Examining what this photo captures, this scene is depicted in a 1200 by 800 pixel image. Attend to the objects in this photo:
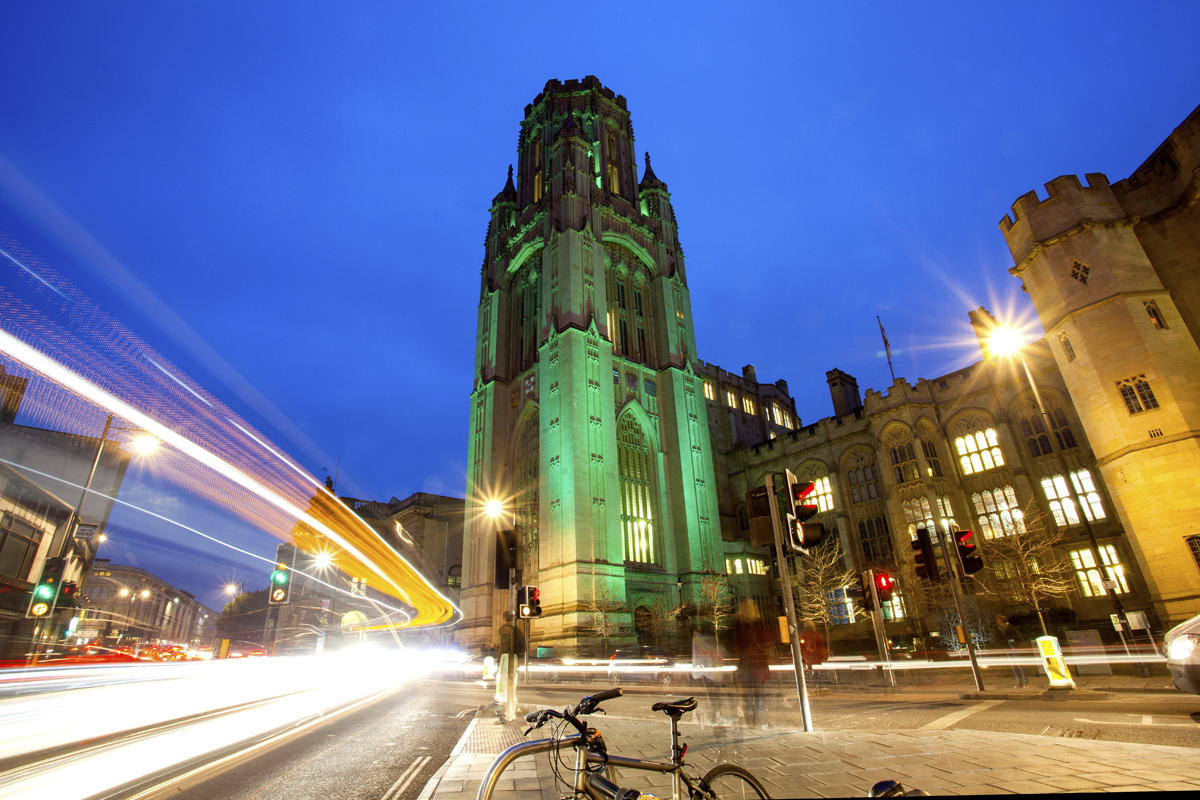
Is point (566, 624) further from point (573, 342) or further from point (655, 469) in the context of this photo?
point (573, 342)

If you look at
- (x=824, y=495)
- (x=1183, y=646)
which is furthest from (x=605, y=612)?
(x=1183, y=646)

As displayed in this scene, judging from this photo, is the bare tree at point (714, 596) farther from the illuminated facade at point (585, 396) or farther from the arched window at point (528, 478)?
the arched window at point (528, 478)

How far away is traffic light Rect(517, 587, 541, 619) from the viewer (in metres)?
12.0

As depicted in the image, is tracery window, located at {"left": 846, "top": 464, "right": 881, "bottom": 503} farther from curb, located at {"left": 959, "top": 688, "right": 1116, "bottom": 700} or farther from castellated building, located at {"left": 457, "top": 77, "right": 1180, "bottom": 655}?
curb, located at {"left": 959, "top": 688, "right": 1116, "bottom": 700}

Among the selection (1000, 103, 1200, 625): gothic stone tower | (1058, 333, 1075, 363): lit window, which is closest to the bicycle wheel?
(1000, 103, 1200, 625): gothic stone tower

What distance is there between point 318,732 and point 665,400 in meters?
41.9

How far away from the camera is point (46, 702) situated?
37.3 ft

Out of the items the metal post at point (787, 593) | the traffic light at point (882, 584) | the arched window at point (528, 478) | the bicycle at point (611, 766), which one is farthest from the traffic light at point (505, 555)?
the arched window at point (528, 478)

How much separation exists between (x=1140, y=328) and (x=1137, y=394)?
2.58 m

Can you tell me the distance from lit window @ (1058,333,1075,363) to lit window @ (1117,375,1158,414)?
89.9 inches

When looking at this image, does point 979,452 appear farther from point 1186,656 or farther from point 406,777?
point 406,777

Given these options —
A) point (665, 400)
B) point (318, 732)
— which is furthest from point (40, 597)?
point (665, 400)

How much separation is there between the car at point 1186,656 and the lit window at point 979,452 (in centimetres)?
3009

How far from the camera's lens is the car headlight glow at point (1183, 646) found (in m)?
7.29
